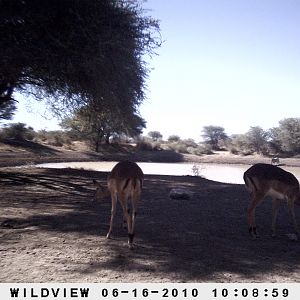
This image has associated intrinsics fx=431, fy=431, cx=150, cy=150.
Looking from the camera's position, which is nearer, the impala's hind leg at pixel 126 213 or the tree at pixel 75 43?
the impala's hind leg at pixel 126 213

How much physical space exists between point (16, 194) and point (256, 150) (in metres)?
56.3

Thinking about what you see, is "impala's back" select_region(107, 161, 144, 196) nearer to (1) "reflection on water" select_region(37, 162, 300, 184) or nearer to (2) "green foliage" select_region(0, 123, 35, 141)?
(1) "reflection on water" select_region(37, 162, 300, 184)

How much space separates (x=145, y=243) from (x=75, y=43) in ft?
26.2

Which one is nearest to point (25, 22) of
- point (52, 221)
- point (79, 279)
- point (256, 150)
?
point (52, 221)

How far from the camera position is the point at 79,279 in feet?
19.3

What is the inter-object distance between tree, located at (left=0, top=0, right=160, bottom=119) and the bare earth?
3.95 meters

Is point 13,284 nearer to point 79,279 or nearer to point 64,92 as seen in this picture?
point 79,279

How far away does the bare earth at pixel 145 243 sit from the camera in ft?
20.5

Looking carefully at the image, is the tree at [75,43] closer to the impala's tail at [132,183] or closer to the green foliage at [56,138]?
the impala's tail at [132,183]

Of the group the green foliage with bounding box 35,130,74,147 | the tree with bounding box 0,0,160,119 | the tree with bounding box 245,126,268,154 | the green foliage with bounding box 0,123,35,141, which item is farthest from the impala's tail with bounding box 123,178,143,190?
the tree with bounding box 245,126,268,154

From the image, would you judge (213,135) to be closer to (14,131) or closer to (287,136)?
(287,136)

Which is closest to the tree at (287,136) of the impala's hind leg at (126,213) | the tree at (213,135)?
the tree at (213,135)

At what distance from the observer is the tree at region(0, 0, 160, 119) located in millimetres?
13305

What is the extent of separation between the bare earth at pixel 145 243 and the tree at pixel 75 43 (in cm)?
395
